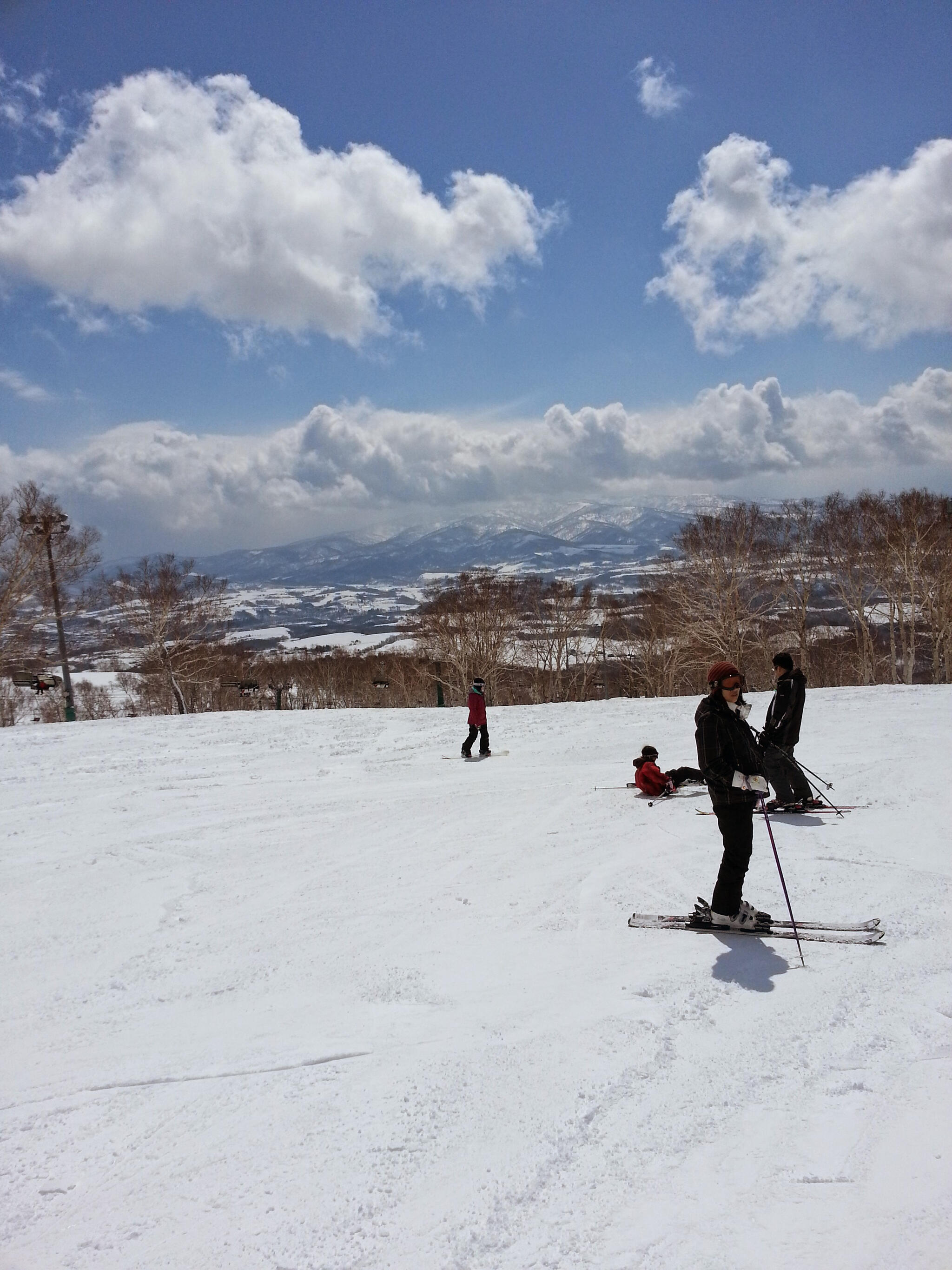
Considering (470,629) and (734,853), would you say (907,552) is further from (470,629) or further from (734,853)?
(734,853)

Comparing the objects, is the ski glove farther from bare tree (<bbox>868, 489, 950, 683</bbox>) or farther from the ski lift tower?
bare tree (<bbox>868, 489, 950, 683</bbox>)

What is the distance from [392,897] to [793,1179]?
167 inches

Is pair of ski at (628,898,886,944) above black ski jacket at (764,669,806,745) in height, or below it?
below

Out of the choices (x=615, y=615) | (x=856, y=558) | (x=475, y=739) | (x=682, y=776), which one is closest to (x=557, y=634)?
(x=615, y=615)

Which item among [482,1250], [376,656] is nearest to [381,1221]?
[482,1250]

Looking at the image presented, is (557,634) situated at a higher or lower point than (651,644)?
higher

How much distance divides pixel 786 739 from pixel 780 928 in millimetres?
3854

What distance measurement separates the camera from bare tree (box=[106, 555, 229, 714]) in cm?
2994

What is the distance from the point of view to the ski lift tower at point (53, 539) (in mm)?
24016

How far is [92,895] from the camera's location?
23.9ft

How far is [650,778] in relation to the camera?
9.90 meters

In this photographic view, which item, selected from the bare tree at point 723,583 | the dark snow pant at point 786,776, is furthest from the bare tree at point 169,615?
the dark snow pant at point 786,776

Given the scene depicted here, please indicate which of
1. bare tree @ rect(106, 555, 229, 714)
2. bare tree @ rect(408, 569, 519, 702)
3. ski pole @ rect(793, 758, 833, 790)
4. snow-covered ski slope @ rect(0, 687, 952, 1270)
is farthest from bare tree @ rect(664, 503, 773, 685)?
snow-covered ski slope @ rect(0, 687, 952, 1270)

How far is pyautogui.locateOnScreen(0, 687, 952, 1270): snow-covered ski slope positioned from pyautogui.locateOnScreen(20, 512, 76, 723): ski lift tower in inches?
712
